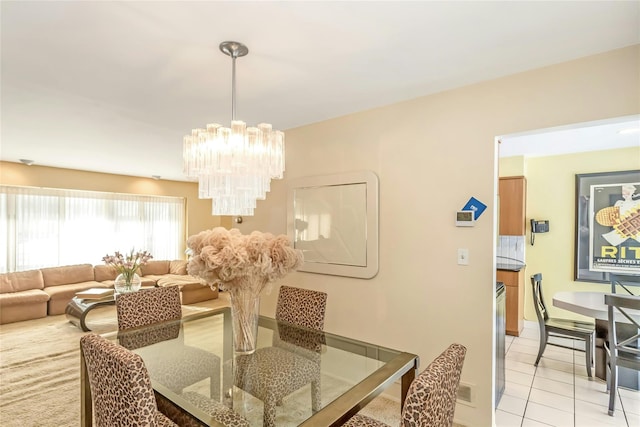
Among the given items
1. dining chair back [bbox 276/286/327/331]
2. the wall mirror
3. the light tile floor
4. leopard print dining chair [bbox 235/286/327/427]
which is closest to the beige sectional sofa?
the wall mirror

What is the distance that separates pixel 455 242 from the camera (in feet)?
7.66

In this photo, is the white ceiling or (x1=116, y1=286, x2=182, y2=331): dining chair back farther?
(x1=116, y1=286, x2=182, y2=331): dining chair back

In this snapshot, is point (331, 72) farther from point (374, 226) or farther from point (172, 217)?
point (172, 217)

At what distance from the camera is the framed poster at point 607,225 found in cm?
380

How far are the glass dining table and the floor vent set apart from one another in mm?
712

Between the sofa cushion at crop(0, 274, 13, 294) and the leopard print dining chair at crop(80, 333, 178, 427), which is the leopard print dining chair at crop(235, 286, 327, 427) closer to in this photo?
the leopard print dining chair at crop(80, 333, 178, 427)

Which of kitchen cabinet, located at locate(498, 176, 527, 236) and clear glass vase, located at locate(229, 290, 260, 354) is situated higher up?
kitchen cabinet, located at locate(498, 176, 527, 236)

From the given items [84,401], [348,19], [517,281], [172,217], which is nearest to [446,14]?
[348,19]

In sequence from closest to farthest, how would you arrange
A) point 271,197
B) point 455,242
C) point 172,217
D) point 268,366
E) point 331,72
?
point 268,366
point 331,72
point 455,242
point 271,197
point 172,217

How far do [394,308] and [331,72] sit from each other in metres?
1.89

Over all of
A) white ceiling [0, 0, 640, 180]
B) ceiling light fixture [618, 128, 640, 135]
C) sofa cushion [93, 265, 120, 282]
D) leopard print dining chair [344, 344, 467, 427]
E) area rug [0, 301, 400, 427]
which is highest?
white ceiling [0, 0, 640, 180]

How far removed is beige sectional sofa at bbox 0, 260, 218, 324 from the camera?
15.9 ft

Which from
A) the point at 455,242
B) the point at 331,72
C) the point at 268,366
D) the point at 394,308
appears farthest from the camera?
the point at 394,308

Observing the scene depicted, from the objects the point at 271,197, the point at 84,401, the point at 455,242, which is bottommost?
the point at 84,401
